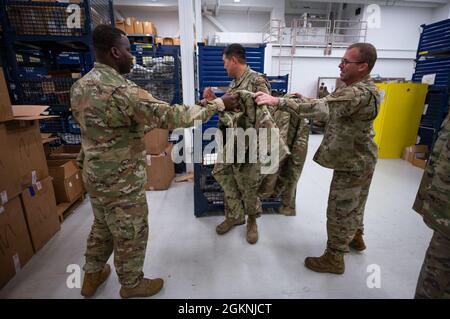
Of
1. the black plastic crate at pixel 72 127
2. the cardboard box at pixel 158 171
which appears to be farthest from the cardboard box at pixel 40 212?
the black plastic crate at pixel 72 127

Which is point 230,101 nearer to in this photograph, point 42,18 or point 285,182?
point 285,182

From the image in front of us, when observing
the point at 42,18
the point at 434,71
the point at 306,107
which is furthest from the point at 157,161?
the point at 434,71

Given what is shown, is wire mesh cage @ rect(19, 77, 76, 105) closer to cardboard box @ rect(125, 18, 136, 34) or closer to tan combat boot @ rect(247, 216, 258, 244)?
tan combat boot @ rect(247, 216, 258, 244)

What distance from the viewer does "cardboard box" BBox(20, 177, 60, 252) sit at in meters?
2.15

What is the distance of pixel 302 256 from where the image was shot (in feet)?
7.25

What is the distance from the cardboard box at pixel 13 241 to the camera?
1.85 metres

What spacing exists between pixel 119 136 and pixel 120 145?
0.18 ft

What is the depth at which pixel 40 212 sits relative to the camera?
7.56 feet

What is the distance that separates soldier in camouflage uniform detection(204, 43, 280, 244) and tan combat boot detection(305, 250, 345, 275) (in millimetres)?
609

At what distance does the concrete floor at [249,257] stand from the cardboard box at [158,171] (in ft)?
1.30

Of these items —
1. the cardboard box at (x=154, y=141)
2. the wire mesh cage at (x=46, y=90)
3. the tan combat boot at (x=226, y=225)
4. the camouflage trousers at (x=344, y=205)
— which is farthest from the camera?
the cardboard box at (x=154, y=141)

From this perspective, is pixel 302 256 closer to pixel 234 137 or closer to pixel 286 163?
pixel 286 163

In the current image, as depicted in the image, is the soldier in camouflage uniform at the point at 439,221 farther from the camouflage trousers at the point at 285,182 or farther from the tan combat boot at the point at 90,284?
the tan combat boot at the point at 90,284

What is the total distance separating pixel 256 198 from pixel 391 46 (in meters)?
11.7
